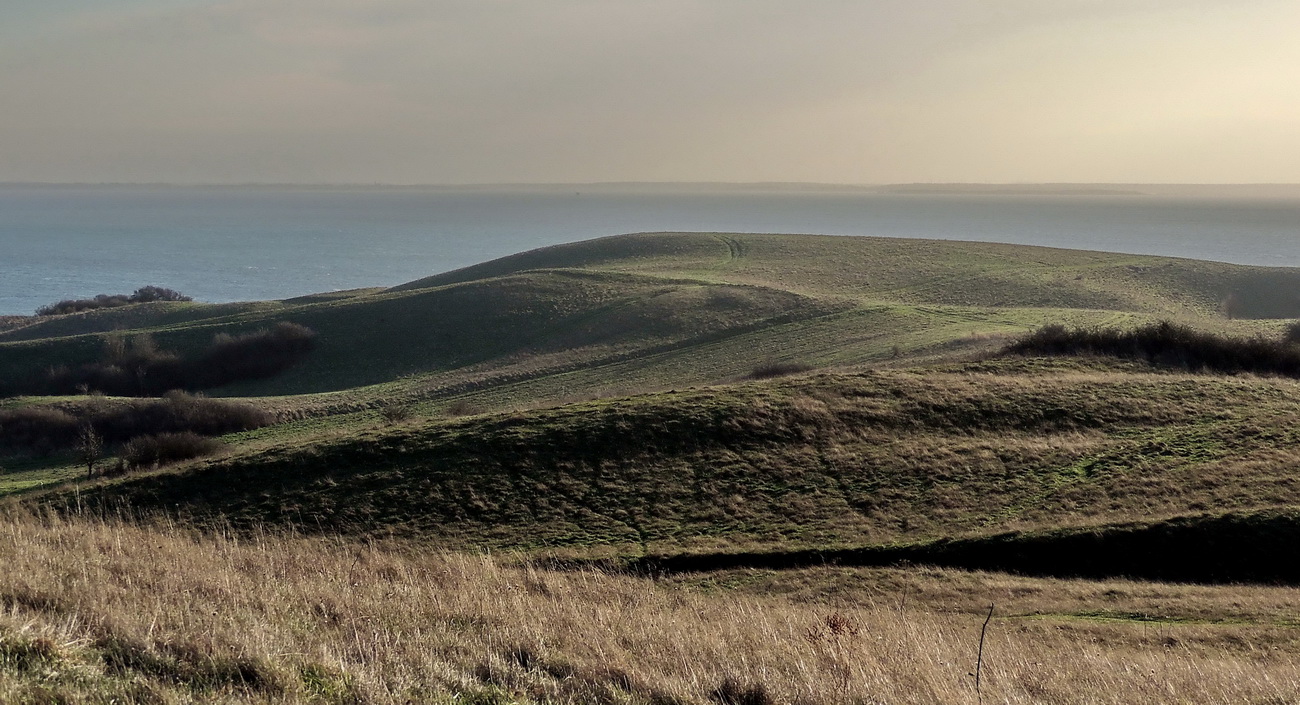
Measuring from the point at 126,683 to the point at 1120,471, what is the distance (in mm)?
23213

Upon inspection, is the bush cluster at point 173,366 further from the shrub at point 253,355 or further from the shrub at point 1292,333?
the shrub at point 1292,333

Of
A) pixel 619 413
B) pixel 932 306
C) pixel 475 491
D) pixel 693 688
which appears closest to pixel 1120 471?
pixel 619 413

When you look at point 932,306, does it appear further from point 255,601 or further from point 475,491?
point 255,601

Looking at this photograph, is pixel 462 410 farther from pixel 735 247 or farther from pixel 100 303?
pixel 100 303

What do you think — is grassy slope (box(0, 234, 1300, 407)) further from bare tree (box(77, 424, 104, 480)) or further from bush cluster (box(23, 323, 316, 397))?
bare tree (box(77, 424, 104, 480))

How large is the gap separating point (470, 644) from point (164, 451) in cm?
2769

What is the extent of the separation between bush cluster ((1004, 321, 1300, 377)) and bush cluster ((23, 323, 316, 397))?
45.3 meters

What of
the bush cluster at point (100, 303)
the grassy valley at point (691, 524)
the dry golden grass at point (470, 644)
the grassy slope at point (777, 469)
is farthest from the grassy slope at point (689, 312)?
the dry golden grass at point (470, 644)

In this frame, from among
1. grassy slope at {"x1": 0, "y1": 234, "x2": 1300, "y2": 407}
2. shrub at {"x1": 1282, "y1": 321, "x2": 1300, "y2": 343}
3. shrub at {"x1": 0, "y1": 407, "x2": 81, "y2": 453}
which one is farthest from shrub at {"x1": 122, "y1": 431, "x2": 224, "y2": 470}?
shrub at {"x1": 1282, "y1": 321, "x2": 1300, "y2": 343}

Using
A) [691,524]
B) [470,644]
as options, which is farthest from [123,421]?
[470,644]

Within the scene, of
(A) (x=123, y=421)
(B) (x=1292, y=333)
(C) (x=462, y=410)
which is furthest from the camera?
(B) (x=1292, y=333)

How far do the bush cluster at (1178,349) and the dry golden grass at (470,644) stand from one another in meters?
25.3

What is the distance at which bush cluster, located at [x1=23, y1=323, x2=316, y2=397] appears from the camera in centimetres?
5391

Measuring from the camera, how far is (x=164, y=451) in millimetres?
30500
